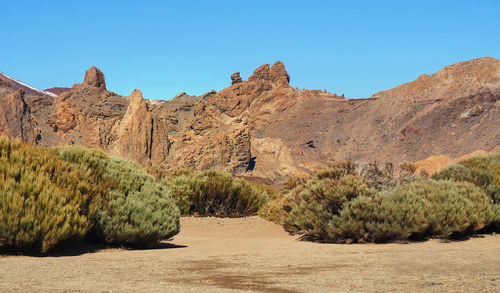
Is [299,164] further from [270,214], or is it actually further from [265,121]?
[270,214]

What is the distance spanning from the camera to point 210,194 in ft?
62.5

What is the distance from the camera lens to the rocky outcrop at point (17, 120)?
97.8 m

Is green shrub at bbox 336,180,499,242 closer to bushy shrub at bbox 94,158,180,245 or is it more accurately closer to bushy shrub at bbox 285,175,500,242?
bushy shrub at bbox 285,175,500,242

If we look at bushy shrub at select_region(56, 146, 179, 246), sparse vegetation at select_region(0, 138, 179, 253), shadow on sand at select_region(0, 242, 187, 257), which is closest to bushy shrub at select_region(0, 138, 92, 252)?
sparse vegetation at select_region(0, 138, 179, 253)

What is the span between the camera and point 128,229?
1019 cm

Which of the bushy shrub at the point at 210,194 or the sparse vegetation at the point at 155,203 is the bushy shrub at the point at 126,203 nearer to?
the sparse vegetation at the point at 155,203

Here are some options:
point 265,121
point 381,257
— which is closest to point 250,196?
point 381,257

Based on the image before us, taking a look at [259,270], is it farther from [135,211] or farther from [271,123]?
[271,123]

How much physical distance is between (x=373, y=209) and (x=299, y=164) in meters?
86.9

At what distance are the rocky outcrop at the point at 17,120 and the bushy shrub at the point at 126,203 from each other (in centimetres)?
9370

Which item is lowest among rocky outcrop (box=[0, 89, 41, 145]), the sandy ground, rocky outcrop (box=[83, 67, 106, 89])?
the sandy ground

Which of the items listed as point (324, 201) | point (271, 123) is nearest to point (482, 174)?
point (324, 201)

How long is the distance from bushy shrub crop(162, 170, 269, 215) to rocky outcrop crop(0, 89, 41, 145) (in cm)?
8712

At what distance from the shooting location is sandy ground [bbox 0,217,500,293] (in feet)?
18.5
